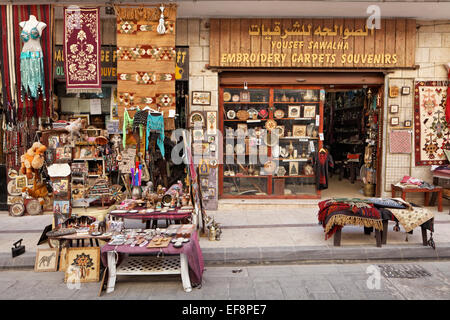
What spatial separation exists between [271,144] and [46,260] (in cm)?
547

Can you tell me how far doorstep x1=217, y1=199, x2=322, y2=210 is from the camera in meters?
7.92

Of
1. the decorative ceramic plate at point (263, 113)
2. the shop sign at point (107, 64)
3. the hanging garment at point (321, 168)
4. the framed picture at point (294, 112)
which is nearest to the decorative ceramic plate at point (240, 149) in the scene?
the decorative ceramic plate at point (263, 113)

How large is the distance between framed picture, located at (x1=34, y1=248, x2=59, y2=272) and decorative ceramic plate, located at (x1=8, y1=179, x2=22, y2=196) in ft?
11.0

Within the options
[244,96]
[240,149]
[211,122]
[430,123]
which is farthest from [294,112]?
[430,123]

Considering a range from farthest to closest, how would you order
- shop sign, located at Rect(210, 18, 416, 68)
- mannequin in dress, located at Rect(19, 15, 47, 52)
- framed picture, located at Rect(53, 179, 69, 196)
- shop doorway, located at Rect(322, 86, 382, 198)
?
1. shop doorway, located at Rect(322, 86, 382, 198)
2. shop sign, located at Rect(210, 18, 416, 68)
3. mannequin in dress, located at Rect(19, 15, 47, 52)
4. framed picture, located at Rect(53, 179, 69, 196)

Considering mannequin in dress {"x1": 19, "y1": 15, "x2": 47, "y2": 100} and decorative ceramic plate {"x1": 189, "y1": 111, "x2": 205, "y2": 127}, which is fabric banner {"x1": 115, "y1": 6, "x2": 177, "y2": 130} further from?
mannequin in dress {"x1": 19, "y1": 15, "x2": 47, "y2": 100}

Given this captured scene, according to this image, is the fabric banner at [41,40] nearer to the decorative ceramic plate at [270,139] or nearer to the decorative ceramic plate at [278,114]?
the decorative ceramic plate at [270,139]

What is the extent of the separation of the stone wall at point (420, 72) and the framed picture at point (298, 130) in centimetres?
195

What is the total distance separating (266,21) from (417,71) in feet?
12.6

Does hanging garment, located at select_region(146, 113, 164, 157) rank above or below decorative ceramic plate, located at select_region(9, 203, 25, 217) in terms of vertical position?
above

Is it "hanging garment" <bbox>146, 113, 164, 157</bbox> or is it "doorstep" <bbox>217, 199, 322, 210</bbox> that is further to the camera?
"doorstep" <bbox>217, 199, 322, 210</bbox>

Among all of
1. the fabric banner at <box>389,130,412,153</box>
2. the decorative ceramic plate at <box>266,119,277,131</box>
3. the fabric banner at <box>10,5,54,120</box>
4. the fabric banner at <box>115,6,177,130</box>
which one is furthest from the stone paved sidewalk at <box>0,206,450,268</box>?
the fabric banner at <box>10,5,54,120</box>

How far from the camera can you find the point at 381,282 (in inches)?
175

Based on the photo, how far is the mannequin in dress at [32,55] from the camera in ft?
20.6
